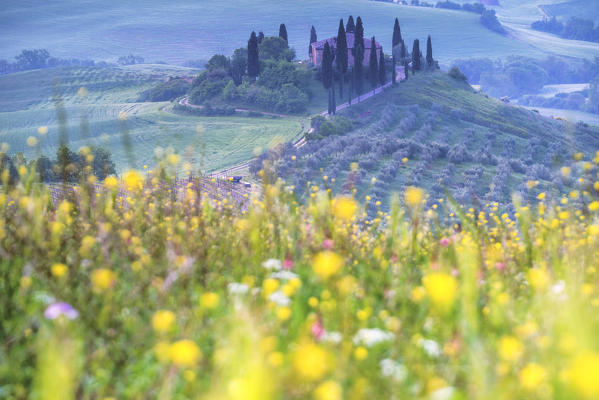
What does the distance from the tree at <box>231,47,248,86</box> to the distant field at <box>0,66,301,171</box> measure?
10288mm

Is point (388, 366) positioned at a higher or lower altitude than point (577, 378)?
lower

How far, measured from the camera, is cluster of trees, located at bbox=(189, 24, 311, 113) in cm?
6794

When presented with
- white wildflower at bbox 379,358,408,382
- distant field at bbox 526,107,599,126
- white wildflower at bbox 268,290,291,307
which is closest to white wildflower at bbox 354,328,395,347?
white wildflower at bbox 379,358,408,382

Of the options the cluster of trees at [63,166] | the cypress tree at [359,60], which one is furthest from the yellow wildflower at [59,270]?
the cypress tree at [359,60]

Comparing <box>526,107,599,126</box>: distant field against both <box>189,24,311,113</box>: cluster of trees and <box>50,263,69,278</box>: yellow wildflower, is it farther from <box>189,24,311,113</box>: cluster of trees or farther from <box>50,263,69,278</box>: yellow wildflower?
<box>50,263,69,278</box>: yellow wildflower

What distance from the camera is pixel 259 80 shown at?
72.2 metres

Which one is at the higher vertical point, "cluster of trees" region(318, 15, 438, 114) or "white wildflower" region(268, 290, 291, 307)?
"white wildflower" region(268, 290, 291, 307)

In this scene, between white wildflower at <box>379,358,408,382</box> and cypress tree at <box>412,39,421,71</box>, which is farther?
cypress tree at <box>412,39,421,71</box>

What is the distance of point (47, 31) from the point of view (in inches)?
7475

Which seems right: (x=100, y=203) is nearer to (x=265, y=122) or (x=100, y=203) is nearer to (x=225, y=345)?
(x=225, y=345)

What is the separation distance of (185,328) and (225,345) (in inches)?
24.7

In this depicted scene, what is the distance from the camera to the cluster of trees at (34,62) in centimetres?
14629

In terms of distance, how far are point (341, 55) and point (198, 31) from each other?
13989cm

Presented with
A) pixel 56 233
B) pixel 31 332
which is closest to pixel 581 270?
pixel 31 332
